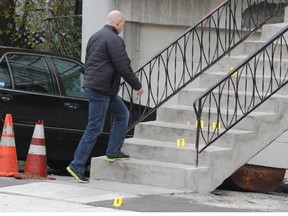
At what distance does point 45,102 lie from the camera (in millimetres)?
10945

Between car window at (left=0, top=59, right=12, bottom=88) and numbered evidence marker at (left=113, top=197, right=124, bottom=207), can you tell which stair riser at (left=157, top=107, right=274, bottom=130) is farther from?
numbered evidence marker at (left=113, top=197, right=124, bottom=207)

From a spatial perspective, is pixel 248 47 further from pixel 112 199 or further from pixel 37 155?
pixel 112 199

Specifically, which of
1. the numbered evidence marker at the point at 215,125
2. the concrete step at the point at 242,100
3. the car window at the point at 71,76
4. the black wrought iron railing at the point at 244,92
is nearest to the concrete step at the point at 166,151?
the black wrought iron railing at the point at 244,92

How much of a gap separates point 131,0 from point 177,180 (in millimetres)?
4945

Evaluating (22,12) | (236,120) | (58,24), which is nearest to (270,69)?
(236,120)

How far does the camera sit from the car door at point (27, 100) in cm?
1077

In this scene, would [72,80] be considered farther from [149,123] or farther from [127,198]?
[127,198]

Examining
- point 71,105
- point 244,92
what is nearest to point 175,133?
point 244,92

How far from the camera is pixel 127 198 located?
8891 millimetres

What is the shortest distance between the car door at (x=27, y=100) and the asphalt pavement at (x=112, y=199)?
0.79m

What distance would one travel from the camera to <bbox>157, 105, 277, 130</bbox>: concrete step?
10336 mm

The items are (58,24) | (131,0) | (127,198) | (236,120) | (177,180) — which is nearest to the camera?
(127,198)

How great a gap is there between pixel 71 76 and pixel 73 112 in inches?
24.8

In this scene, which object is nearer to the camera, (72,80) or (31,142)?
(31,142)
